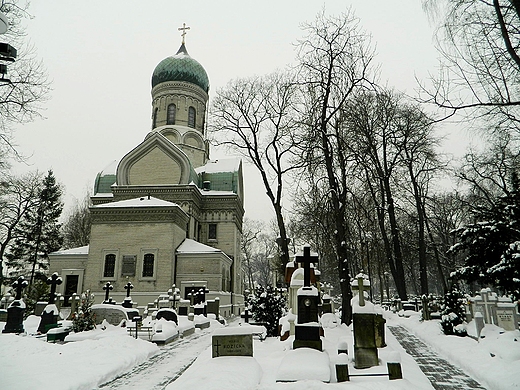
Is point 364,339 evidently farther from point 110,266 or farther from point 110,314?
point 110,266

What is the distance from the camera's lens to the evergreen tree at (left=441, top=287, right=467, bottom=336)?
13.9 meters

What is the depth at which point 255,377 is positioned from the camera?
7.98 metres

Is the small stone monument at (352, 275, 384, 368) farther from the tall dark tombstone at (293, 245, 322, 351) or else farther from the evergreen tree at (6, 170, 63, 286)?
the evergreen tree at (6, 170, 63, 286)

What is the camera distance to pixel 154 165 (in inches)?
1308

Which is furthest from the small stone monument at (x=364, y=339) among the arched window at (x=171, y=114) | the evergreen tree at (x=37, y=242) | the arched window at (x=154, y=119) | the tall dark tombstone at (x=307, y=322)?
the evergreen tree at (x=37, y=242)

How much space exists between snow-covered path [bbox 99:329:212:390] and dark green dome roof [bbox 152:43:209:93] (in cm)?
3005

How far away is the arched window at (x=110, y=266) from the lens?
26.8 meters

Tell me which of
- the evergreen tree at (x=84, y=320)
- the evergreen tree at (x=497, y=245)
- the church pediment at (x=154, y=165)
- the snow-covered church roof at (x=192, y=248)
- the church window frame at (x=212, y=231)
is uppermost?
the church pediment at (x=154, y=165)

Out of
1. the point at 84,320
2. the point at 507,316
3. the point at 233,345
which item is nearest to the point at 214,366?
the point at 233,345

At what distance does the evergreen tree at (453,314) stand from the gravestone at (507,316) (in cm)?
127

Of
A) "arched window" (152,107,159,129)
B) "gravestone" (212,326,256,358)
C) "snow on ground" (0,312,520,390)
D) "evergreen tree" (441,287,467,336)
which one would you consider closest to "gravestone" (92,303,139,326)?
"snow on ground" (0,312,520,390)

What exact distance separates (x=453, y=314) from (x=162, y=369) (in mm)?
10209

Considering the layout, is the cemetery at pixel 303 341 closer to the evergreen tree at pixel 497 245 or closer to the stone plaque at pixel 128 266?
the evergreen tree at pixel 497 245

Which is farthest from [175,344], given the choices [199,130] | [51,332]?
[199,130]
